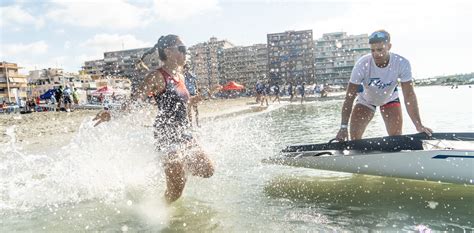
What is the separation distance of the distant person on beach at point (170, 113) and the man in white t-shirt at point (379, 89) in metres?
2.66

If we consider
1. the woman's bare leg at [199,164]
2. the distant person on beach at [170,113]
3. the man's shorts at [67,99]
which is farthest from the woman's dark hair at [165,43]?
the man's shorts at [67,99]

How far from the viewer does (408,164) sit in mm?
5531

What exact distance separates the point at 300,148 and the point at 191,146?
7.75ft

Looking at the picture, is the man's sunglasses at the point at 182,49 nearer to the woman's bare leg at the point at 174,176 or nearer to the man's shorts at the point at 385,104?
the woman's bare leg at the point at 174,176

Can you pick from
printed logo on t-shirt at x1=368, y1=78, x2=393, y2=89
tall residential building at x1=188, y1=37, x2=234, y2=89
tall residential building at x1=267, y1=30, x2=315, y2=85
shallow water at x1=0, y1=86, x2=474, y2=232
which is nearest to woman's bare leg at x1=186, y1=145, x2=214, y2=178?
shallow water at x1=0, y1=86, x2=474, y2=232

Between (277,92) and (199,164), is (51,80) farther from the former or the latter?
(199,164)

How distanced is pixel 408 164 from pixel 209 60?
183239 millimetres

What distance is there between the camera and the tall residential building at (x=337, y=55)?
16888 centimetres

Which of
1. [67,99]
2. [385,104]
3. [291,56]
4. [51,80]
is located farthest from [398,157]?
[291,56]

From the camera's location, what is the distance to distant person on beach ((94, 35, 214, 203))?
509 centimetres

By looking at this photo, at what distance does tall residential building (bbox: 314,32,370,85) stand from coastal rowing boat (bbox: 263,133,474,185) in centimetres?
16477

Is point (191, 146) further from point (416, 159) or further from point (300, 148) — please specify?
point (416, 159)

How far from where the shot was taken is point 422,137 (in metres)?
5.81

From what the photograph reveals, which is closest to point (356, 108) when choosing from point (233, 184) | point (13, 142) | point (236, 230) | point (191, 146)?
point (233, 184)
